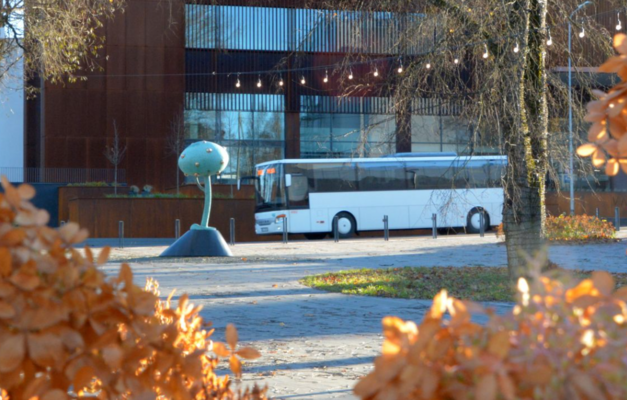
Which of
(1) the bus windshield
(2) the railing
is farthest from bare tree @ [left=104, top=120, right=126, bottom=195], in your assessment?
(1) the bus windshield

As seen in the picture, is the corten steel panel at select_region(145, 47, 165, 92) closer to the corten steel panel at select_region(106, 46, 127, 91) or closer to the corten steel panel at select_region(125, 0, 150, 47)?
the corten steel panel at select_region(125, 0, 150, 47)

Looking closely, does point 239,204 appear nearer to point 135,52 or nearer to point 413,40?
point 135,52

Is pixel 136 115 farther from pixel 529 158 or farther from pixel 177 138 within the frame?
pixel 529 158

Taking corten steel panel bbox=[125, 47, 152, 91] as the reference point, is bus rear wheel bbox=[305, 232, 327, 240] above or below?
below

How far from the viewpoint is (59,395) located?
5.87 ft

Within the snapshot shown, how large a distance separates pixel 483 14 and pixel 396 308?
454cm

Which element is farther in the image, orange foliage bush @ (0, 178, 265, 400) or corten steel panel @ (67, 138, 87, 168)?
corten steel panel @ (67, 138, 87, 168)

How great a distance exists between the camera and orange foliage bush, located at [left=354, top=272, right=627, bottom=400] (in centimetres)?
128

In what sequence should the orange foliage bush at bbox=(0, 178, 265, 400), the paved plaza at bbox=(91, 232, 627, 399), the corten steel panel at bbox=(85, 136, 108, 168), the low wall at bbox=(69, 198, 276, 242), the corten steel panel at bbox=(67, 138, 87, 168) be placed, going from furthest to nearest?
the corten steel panel at bbox=(85, 136, 108, 168)
the corten steel panel at bbox=(67, 138, 87, 168)
the low wall at bbox=(69, 198, 276, 242)
the paved plaza at bbox=(91, 232, 627, 399)
the orange foliage bush at bbox=(0, 178, 265, 400)

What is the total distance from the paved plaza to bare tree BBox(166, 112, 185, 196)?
16.1 metres

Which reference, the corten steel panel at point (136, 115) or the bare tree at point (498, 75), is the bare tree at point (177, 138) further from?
the bare tree at point (498, 75)

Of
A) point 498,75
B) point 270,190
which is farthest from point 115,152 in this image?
point 498,75

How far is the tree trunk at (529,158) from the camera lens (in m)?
10.9

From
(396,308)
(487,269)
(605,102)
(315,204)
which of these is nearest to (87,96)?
(315,204)
